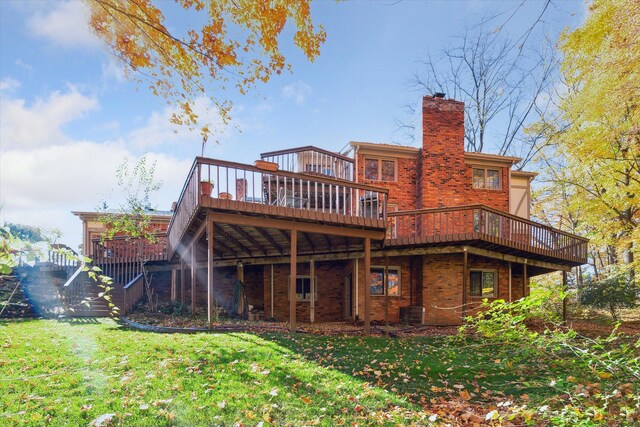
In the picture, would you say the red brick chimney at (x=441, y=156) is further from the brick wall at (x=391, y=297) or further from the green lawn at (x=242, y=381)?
the green lawn at (x=242, y=381)

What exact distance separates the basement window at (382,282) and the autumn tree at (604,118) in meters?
7.58

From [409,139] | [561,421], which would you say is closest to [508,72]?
[409,139]

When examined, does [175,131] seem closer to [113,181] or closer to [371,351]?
[371,351]

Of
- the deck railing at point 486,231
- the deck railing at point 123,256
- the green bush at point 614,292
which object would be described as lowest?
the green bush at point 614,292

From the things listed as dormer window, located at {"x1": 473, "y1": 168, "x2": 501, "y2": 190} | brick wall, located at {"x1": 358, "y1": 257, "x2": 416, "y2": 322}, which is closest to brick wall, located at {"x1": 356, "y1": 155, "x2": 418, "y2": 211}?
brick wall, located at {"x1": 358, "y1": 257, "x2": 416, "y2": 322}

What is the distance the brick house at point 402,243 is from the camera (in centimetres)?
1373

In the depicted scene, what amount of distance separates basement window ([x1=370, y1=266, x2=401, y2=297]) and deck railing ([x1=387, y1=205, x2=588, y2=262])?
5.20ft

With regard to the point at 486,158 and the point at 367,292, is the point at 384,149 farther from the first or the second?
the point at 367,292

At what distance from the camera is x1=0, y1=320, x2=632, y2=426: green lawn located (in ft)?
14.4

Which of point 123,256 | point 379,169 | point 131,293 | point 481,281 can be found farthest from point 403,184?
point 123,256

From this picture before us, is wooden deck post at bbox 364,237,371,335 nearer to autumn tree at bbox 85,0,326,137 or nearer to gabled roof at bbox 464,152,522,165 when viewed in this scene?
autumn tree at bbox 85,0,326,137

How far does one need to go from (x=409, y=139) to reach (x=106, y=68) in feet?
78.2

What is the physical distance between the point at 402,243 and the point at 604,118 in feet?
23.3

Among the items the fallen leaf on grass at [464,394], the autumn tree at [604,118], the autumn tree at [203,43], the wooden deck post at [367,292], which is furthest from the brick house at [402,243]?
the fallen leaf on grass at [464,394]
